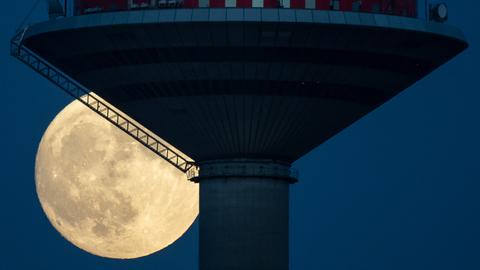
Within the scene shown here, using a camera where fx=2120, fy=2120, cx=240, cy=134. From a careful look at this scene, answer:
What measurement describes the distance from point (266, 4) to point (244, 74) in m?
4.28

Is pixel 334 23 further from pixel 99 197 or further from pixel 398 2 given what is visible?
pixel 99 197

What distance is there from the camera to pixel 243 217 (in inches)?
4584

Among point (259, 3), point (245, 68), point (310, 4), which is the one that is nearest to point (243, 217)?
point (245, 68)

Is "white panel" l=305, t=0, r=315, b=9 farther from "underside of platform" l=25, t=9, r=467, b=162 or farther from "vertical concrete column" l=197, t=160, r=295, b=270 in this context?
"vertical concrete column" l=197, t=160, r=295, b=270

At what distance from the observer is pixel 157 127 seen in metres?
117

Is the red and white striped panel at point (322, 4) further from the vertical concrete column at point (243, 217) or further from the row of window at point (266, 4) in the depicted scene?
the vertical concrete column at point (243, 217)

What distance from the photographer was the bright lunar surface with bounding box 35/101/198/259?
428 ft

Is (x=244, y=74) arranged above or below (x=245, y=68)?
below

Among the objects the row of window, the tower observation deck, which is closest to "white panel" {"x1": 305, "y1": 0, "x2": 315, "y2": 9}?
the row of window

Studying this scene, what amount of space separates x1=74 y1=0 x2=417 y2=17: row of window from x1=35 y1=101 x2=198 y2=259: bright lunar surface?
1832 cm

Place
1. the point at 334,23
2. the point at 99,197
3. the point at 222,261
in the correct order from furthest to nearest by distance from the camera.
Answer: the point at 99,197, the point at 222,261, the point at 334,23

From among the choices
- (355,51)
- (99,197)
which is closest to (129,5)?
(355,51)

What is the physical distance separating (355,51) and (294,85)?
3.92 m

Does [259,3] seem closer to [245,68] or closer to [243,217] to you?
[245,68]
